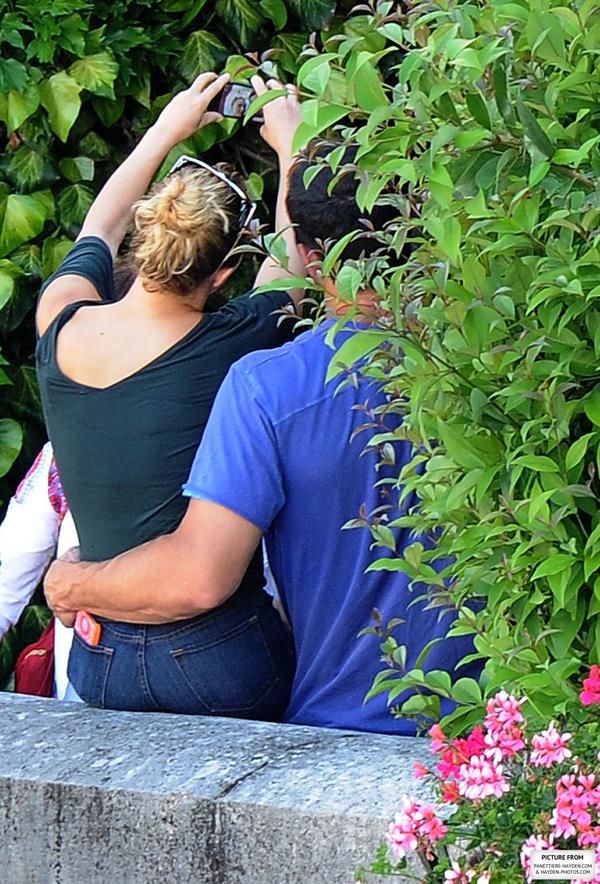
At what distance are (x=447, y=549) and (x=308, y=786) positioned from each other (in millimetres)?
455

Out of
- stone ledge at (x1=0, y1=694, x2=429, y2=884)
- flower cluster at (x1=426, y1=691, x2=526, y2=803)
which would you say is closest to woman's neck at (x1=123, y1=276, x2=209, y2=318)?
stone ledge at (x1=0, y1=694, x2=429, y2=884)

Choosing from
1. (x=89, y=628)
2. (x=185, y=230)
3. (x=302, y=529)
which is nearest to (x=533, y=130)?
(x=302, y=529)

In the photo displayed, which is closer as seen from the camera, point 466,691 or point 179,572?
point 466,691

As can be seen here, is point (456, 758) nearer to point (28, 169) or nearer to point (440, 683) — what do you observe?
point (440, 683)

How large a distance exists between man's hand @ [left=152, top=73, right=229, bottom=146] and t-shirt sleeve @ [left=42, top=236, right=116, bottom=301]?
0.28m

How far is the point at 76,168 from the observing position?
3.72m

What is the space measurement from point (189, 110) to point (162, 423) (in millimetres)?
857

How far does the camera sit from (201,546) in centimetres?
244

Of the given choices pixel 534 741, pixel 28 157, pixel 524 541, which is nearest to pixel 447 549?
pixel 524 541

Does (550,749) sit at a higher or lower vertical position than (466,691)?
higher

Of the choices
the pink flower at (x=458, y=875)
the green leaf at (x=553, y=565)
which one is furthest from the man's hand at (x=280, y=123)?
the pink flower at (x=458, y=875)

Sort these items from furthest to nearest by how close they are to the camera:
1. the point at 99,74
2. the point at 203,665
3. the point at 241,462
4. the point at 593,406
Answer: the point at 99,74 → the point at 203,665 → the point at 241,462 → the point at 593,406

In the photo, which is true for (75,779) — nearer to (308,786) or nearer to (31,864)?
(31,864)

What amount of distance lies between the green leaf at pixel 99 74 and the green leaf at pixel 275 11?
0.39m
